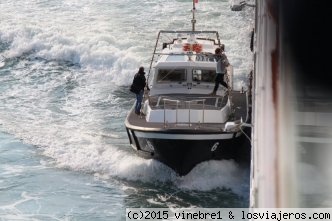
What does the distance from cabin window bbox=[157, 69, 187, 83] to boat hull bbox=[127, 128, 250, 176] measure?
1904 mm

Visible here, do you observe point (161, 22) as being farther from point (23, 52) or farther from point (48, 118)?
point (48, 118)

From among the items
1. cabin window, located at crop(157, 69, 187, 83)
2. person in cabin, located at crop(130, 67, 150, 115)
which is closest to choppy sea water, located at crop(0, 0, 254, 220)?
person in cabin, located at crop(130, 67, 150, 115)

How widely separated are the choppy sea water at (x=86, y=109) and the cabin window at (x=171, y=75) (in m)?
2.02

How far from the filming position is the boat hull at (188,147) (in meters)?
14.4

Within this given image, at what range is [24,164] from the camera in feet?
53.8

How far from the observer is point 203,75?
16562 millimetres

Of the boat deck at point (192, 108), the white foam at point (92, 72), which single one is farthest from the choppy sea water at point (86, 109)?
the boat deck at point (192, 108)

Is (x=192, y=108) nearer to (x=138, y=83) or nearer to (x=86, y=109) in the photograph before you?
(x=138, y=83)

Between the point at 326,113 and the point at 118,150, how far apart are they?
6.77 metres

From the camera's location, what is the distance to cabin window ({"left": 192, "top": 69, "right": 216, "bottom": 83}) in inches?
650

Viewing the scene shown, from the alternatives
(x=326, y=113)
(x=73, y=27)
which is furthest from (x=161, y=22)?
(x=326, y=113)

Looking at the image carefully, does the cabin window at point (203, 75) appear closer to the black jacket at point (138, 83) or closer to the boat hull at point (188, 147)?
the black jacket at point (138, 83)

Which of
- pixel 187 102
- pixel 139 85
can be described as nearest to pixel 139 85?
pixel 139 85

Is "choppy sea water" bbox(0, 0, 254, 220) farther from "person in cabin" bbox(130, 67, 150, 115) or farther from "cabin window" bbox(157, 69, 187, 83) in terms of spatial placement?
"cabin window" bbox(157, 69, 187, 83)
